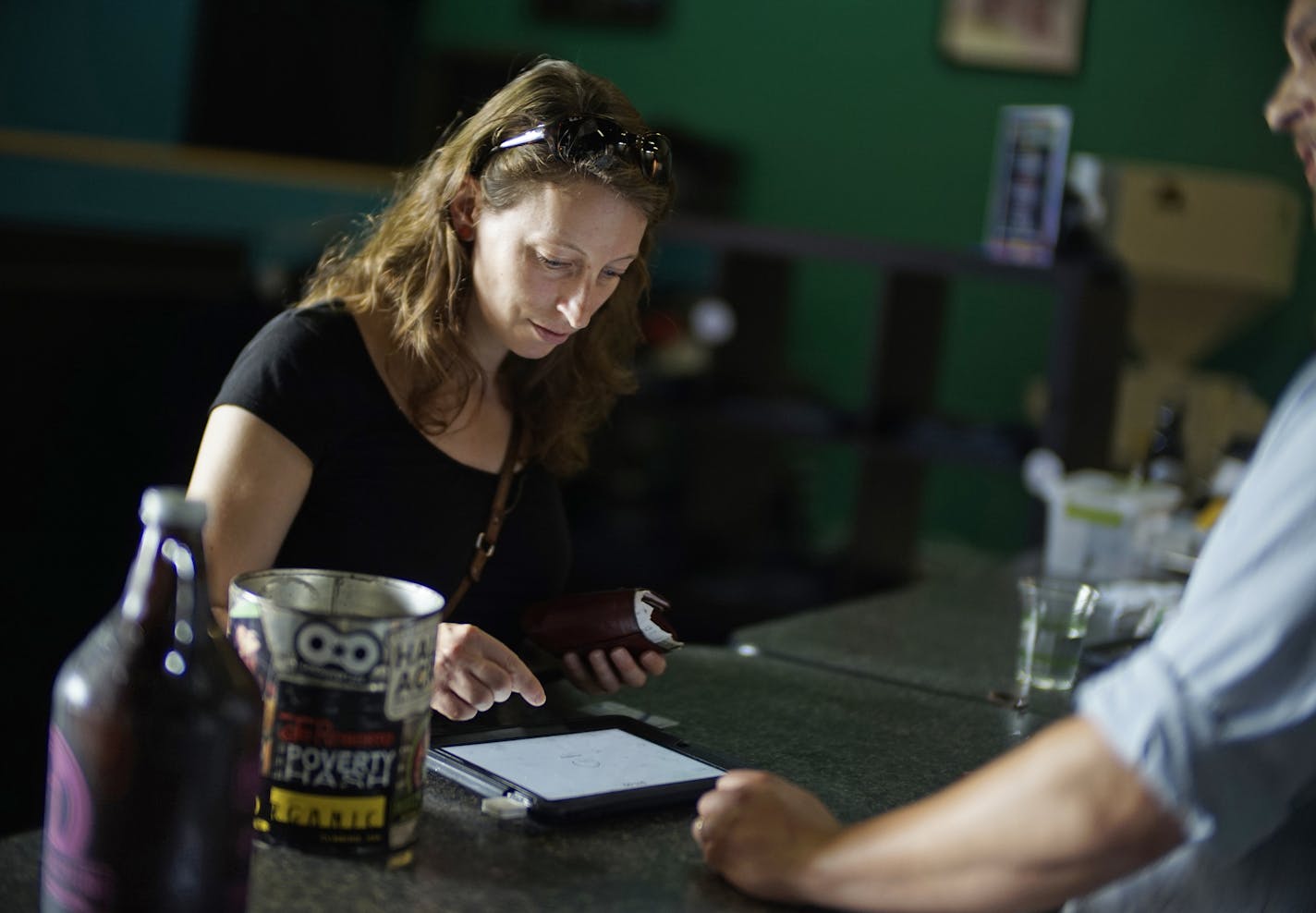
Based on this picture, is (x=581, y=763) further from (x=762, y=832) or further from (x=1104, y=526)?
(x=1104, y=526)

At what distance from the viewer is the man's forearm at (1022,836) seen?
2.73 ft

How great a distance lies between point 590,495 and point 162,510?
12.8 feet

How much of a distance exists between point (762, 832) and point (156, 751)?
16.0 inches

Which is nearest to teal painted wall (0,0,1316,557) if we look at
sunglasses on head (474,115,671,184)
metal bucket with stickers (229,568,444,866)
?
sunglasses on head (474,115,671,184)

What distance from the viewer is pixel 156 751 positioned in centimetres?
78

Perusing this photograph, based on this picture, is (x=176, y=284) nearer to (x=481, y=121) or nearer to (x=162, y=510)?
(x=481, y=121)

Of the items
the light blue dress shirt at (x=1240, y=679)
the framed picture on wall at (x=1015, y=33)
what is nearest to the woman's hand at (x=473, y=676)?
the light blue dress shirt at (x=1240, y=679)

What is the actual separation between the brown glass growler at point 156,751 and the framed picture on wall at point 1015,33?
4626mm

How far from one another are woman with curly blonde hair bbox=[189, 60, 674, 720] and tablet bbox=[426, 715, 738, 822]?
183 mm

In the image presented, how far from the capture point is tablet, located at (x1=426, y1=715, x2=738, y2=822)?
1077mm

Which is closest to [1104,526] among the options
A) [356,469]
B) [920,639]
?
[920,639]

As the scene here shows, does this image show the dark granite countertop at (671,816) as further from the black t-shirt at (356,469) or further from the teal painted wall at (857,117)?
the teal painted wall at (857,117)

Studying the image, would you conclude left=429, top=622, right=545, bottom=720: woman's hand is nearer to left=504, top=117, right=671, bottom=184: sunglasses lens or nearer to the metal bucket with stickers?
the metal bucket with stickers

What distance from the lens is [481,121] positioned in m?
1.64
